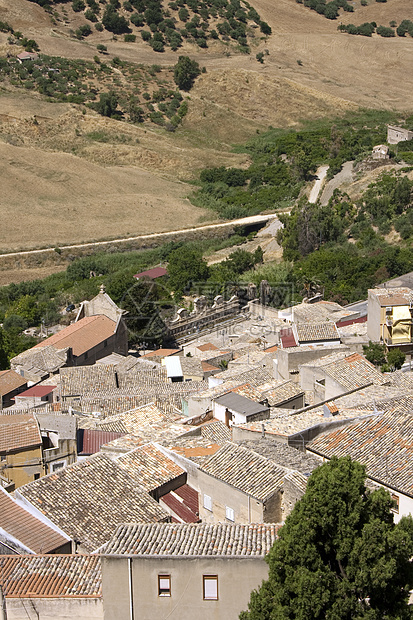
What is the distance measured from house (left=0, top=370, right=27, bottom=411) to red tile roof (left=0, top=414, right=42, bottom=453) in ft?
32.6

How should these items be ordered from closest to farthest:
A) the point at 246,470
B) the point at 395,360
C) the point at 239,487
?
the point at 239,487, the point at 246,470, the point at 395,360

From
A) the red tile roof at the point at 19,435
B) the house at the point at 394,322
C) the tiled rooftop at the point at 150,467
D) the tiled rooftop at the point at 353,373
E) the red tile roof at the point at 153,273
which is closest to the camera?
the tiled rooftop at the point at 150,467

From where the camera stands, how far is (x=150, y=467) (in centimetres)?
1783

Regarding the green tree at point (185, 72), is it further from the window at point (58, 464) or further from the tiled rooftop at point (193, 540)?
the tiled rooftop at point (193, 540)

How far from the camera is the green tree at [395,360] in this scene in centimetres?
2691

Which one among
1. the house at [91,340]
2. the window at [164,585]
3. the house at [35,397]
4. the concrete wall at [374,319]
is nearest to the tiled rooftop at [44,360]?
the house at [91,340]

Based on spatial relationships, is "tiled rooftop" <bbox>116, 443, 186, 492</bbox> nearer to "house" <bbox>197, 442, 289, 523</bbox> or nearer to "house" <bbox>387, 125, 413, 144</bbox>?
Result: "house" <bbox>197, 442, 289, 523</bbox>

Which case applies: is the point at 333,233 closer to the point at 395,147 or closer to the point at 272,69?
the point at 395,147

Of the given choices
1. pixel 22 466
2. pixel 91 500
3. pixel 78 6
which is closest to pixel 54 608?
pixel 91 500

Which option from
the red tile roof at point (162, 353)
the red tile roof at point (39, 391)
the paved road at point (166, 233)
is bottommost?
the paved road at point (166, 233)

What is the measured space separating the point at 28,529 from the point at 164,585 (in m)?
4.20

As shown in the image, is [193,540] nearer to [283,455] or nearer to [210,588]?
[210,588]

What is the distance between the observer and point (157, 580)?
40.7ft

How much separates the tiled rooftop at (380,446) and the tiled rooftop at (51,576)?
5790mm
